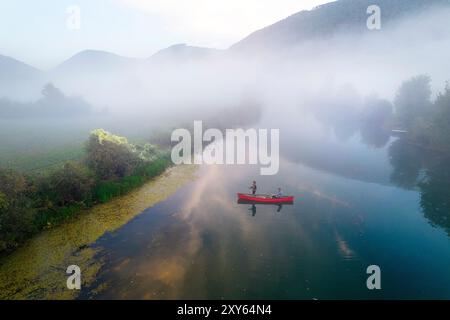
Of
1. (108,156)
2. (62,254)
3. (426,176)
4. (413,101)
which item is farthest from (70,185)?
(413,101)

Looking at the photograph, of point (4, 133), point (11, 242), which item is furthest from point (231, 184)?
point (4, 133)

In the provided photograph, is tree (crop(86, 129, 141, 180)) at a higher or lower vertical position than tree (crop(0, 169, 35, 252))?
higher

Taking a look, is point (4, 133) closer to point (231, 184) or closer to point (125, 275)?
point (231, 184)

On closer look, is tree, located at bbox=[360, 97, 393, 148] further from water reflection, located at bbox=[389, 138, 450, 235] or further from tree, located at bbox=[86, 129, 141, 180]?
tree, located at bbox=[86, 129, 141, 180]

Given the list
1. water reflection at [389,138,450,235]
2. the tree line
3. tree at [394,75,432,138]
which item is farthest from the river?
tree at [394,75,432,138]

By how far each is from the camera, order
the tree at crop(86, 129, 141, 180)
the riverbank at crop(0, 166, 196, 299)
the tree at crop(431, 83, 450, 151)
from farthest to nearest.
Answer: the tree at crop(431, 83, 450, 151) < the tree at crop(86, 129, 141, 180) < the riverbank at crop(0, 166, 196, 299)

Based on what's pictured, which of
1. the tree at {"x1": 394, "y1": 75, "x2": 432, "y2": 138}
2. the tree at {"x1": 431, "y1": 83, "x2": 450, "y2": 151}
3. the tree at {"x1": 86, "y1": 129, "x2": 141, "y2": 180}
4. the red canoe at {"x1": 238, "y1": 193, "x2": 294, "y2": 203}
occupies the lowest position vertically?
the red canoe at {"x1": 238, "y1": 193, "x2": 294, "y2": 203}
